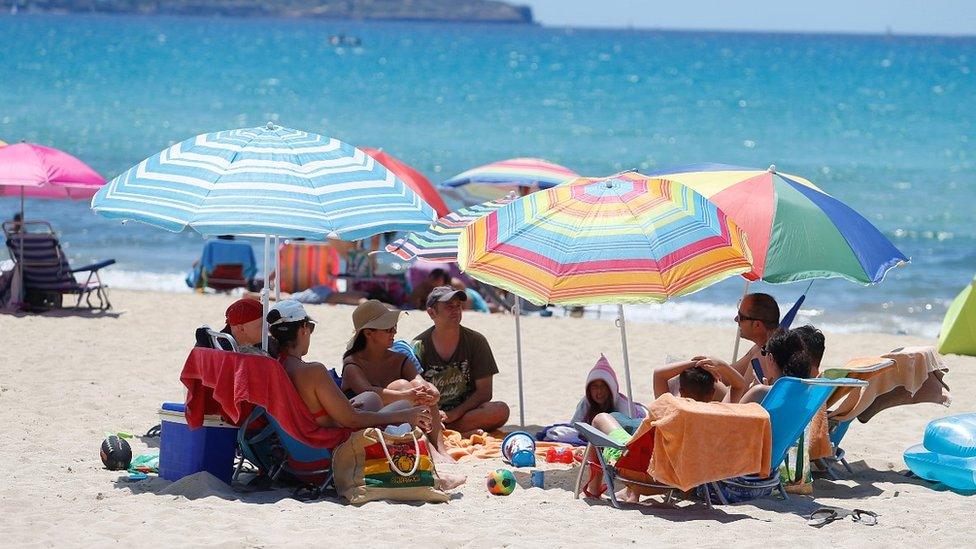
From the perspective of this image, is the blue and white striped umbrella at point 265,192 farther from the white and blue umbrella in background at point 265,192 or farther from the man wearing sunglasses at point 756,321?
the man wearing sunglasses at point 756,321

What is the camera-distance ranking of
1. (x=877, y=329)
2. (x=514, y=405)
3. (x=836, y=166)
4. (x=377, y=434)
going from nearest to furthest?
(x=377, y=434) < (x=514, y=405) < (x=877, y=329) < (x=836, y=166)

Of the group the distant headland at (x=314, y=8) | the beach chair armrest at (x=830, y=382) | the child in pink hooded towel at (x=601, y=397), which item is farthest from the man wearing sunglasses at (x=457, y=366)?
the distant headland at (x=314, y=8)

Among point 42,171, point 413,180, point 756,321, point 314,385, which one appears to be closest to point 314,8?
point 413,180

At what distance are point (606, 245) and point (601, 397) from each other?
3.37 ft

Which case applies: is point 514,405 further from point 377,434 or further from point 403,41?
point 403,41

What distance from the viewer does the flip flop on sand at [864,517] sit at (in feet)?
17.5

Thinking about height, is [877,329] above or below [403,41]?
below

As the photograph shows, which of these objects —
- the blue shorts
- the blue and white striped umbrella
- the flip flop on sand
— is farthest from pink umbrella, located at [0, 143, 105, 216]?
the flip flop on sand

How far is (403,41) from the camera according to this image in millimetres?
93500

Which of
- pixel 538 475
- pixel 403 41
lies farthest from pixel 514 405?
pixel 403 41

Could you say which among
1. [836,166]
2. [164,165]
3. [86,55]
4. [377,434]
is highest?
[86,55]

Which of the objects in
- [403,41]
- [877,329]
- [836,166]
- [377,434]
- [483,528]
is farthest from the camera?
[403,41]

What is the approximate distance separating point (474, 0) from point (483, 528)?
170 meters

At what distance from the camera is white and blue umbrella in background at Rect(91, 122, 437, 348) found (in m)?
5.29
